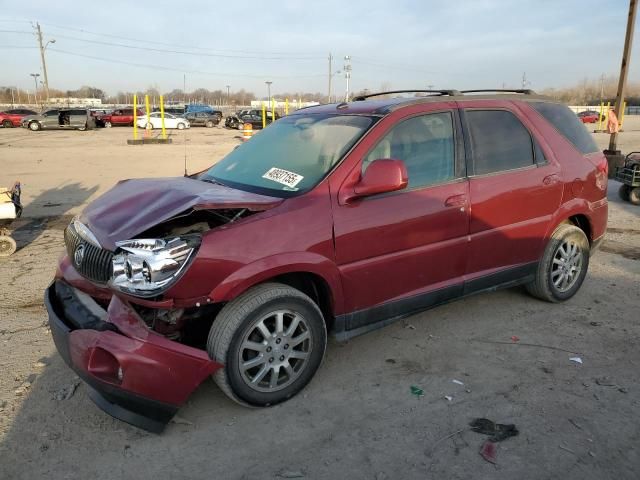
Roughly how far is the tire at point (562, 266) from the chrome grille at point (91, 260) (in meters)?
3.56

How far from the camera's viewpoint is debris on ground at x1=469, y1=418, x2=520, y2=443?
2.85m

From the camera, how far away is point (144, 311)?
2881 mm

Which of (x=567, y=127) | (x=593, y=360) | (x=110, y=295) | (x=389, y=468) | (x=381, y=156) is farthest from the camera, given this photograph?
(x=567, y=127)

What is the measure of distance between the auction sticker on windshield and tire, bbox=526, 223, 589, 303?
2.46 meters

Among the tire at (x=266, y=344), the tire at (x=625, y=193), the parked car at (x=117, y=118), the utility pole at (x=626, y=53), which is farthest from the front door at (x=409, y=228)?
the parked car at (x=117, y=118)

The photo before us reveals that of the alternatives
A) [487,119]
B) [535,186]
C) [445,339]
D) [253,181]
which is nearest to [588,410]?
[445,339]

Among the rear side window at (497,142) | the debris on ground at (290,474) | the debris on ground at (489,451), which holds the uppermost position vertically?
the rear side window at (497,142)

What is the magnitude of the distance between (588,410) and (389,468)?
1371 millimetres

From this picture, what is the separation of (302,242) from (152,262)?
34.0 inches

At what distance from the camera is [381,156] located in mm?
3473

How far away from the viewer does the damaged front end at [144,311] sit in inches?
104

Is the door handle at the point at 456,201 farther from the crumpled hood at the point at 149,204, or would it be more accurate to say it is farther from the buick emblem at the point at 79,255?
the buick emblem at the point at 79,255

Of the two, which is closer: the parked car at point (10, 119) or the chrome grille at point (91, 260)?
the chrome grille at point (91, 260)

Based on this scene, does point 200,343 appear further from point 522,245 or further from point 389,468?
point 522,245
